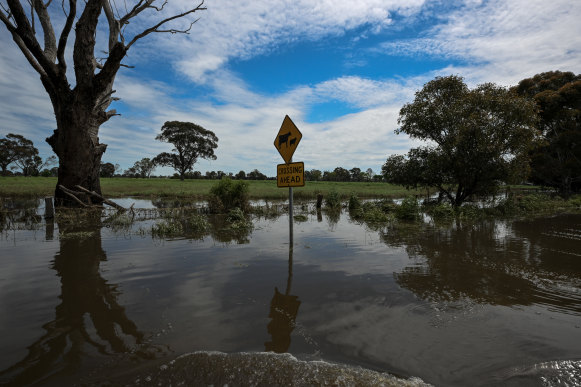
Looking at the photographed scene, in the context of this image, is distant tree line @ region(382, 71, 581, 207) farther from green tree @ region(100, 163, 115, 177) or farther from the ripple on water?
green tree @ region(100, 163, 115, 177)

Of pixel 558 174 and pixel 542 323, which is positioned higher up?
pixel 558 174

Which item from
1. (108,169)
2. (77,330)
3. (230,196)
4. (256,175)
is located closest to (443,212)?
(230,196)


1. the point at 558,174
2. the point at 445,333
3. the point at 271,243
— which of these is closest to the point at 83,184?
the point at 271,243

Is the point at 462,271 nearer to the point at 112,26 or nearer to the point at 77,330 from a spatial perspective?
the point at 77,330

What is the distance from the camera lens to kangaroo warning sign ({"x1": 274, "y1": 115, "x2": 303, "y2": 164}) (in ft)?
23.3

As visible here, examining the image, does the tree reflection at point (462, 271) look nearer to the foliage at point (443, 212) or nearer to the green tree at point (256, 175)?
the foliage at point (443, 212)

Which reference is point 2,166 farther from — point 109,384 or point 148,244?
point 109,384

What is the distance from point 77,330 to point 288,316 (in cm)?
222

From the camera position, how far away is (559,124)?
87.1 ft

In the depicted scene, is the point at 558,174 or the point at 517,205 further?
the point at 558,174

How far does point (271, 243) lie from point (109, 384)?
5.49 meters

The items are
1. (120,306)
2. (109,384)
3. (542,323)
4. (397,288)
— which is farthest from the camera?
(397,288)

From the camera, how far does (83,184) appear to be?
13.1m

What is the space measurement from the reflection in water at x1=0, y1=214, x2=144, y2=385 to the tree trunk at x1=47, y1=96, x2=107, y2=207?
32.7ft
